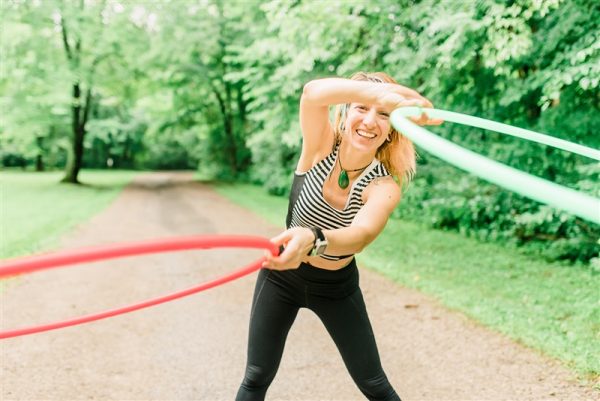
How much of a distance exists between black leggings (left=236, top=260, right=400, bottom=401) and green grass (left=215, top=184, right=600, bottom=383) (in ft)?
9.05

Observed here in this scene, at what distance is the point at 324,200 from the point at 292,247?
2.24 feet

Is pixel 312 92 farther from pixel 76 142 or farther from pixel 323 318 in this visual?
pixel 76 142

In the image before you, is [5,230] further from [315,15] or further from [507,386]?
[507,386]

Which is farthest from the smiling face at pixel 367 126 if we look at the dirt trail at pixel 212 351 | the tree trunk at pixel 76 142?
the tree trunk at pixel 76 142

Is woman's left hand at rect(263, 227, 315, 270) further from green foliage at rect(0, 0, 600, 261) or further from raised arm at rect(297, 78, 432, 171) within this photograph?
green foliage at rect(0, 0, 600, 261)

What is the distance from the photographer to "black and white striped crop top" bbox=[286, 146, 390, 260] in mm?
2490

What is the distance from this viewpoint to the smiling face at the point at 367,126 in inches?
93.7

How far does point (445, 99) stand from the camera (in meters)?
10.2

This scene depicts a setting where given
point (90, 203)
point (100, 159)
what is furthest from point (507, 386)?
point (100, 159)

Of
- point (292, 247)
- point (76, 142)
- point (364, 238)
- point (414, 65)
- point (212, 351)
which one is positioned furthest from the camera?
point (76, 142)

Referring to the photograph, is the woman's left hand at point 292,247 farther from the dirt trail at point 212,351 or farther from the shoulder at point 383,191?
the dirt trail at point 212,351

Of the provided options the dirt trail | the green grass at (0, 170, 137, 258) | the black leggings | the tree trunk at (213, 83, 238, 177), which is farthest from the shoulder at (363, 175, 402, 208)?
the tree trunk at (213, 83, 238, 177)

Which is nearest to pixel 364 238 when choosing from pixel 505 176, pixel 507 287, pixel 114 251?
pixel 505 176

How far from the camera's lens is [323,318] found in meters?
2.71
